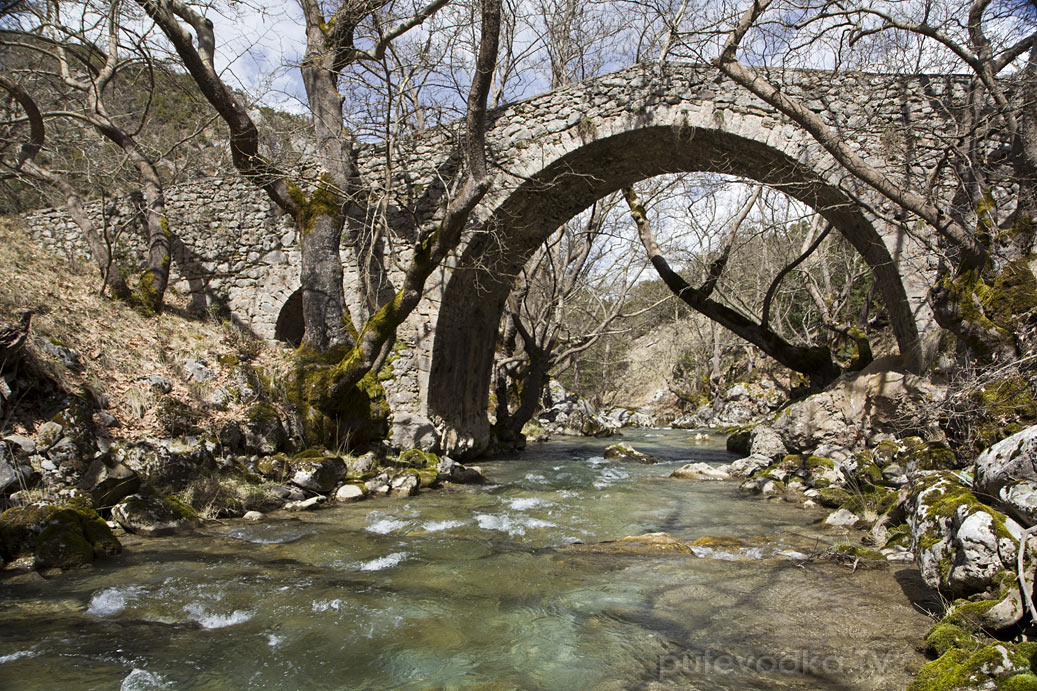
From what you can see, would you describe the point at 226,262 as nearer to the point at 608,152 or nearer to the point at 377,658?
the point at 608,152

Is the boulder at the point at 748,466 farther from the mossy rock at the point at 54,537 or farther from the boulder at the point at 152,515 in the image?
the mossy rock at the point at 54,537

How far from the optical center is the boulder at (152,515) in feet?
14.6

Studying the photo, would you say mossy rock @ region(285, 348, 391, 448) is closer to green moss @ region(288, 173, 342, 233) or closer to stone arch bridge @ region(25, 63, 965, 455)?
stone arch bridge @ region(25, 63, 965, 455)

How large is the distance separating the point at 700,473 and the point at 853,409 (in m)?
2.07

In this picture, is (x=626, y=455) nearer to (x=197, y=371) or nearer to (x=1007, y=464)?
(x=197, y=371)

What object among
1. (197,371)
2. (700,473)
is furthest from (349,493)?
(700,473)

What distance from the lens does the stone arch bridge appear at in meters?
6.99

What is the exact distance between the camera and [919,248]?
6676 millimetres

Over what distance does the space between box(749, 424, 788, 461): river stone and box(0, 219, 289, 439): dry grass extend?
6.41 metres

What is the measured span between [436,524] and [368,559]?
47.0 inches

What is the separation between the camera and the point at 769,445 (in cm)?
834

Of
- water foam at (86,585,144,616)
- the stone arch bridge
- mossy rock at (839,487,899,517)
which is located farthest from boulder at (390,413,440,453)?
mossy rock at (839,487,899,517)

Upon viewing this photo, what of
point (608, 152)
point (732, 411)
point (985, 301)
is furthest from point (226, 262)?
point (732, 411)

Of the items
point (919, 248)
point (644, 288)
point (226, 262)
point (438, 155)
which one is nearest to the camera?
point (919, 248)
